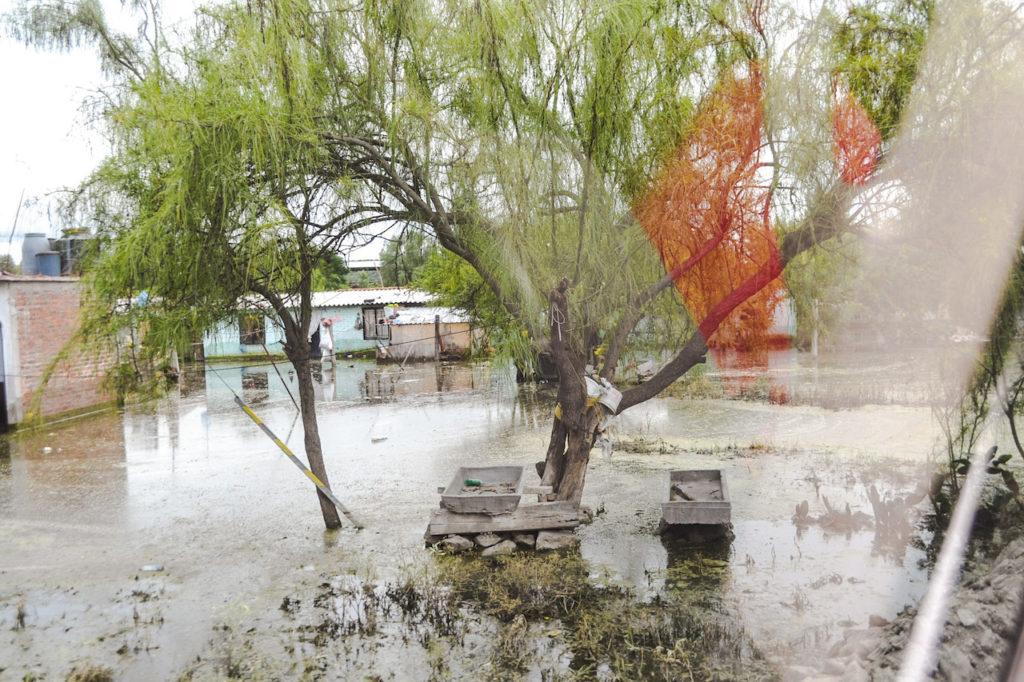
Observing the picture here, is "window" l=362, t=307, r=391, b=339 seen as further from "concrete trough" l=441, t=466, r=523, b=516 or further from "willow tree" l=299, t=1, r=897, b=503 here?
"willow tree" l=299, t=1, r=897, b=503

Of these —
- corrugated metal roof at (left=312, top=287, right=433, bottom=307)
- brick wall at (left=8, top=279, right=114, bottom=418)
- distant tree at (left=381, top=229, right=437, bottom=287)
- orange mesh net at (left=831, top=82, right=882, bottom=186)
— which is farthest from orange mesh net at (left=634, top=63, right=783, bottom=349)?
corrugated metal roof at (left=312, top=287, right=433, bottom=307)

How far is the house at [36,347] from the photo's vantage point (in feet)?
44.7

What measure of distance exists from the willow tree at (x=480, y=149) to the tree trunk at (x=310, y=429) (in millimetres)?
657

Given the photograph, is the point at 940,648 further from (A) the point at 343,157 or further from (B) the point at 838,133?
(A) the point at 343,157

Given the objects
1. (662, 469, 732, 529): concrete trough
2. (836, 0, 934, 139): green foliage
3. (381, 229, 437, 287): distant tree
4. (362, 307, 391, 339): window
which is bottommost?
(662, 469, 732, 529): concrete trough

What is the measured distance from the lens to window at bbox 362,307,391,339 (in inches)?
1095

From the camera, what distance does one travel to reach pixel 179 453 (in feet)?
36.3

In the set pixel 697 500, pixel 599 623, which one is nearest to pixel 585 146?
pixel 697 500

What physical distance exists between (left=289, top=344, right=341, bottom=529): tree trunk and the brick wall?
788 cm

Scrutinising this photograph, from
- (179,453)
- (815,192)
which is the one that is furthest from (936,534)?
(179,453)

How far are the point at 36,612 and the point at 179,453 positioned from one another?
5741 mm

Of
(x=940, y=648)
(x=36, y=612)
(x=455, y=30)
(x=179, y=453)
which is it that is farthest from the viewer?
(x=179, y=453)

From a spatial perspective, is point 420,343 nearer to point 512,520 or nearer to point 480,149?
point 512,520

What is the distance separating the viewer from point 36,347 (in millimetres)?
14211
